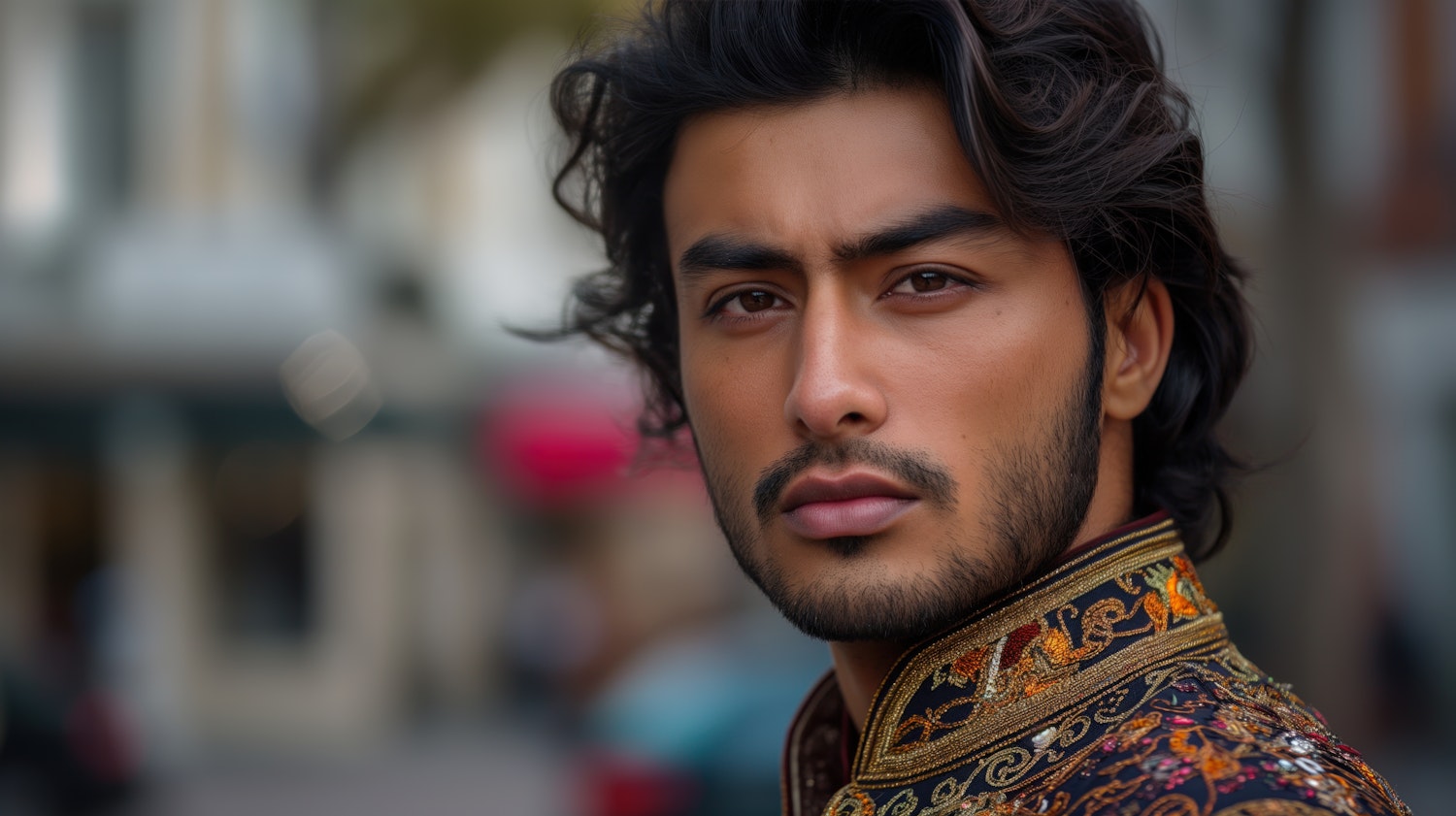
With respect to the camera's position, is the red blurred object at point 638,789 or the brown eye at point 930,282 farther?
the red blurred object at point 638,789

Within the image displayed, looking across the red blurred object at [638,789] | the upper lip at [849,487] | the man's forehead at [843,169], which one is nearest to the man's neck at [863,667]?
the upper lip at [849,487]

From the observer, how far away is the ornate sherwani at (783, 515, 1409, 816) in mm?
1340

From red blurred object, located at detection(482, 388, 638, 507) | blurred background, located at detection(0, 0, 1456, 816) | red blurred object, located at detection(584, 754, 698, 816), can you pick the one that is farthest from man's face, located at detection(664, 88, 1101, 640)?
red blurred object, located at detection(482, 388, 638, 507)

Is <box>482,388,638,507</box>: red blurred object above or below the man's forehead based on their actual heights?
below

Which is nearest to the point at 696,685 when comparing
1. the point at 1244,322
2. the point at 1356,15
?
the point at 1244,322

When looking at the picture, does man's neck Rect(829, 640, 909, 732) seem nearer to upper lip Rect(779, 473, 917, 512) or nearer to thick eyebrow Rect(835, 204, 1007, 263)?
upper lip Rect(779, 473, 917, 512)

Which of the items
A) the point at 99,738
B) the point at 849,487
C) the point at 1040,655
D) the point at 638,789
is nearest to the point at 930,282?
the point at 849,487

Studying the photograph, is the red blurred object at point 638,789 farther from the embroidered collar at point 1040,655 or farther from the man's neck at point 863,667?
the embroidered collar at point 1040,655

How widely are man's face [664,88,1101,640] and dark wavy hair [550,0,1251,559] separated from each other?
0.05m

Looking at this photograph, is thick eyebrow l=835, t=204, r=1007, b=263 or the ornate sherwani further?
thick eyebrow l=835, t=204, r=1007, b=263

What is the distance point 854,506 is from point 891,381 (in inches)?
Answer: 6.2

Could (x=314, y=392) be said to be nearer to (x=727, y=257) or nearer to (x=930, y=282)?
(x=727, y=257)

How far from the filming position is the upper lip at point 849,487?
1.61 metres

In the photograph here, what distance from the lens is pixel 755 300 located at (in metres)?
1.83
